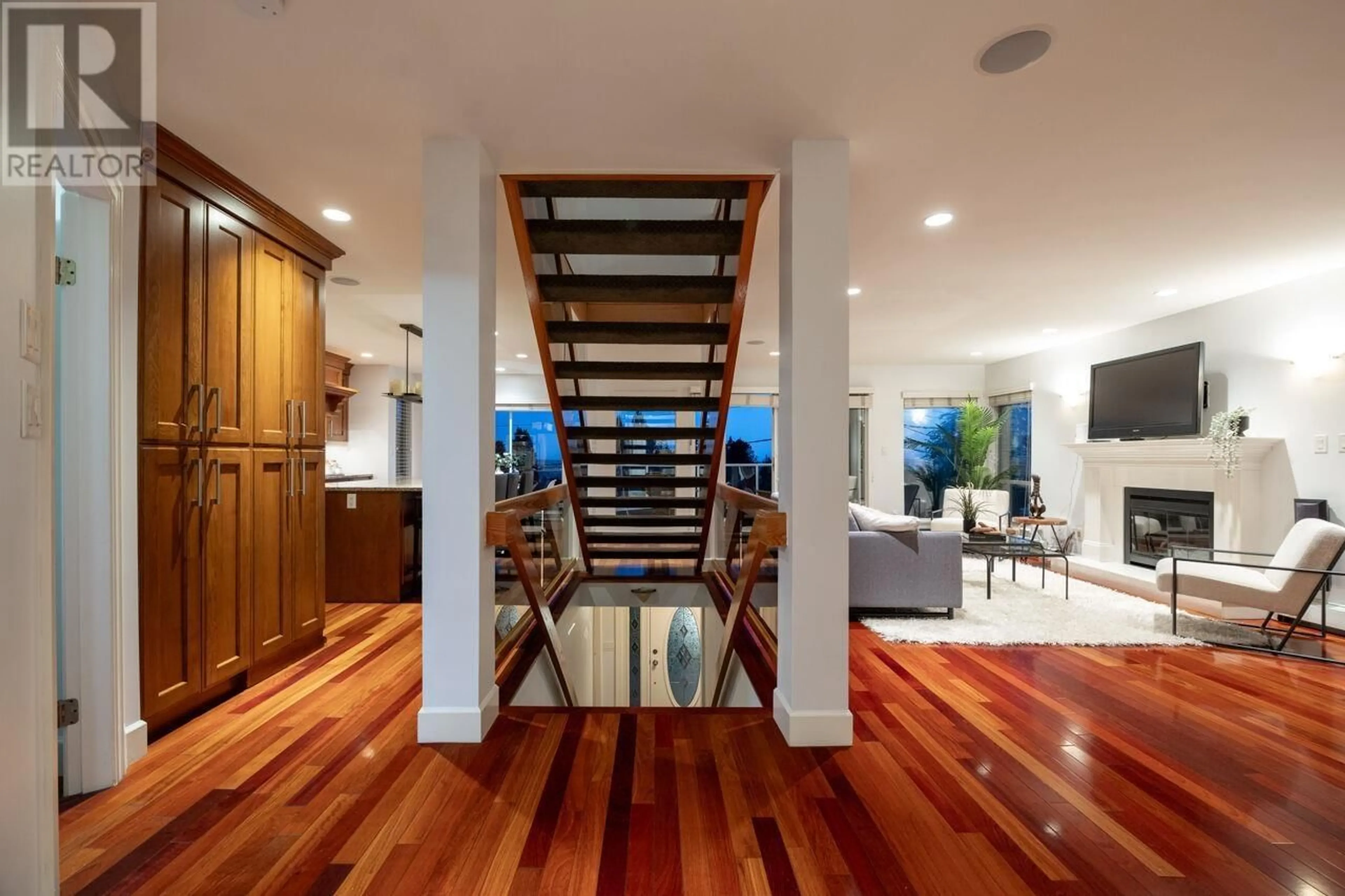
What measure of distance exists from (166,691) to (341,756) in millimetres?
796

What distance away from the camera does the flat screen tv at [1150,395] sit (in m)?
4.63

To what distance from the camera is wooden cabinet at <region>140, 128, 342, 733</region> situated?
2156 millimetres

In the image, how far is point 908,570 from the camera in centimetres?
395

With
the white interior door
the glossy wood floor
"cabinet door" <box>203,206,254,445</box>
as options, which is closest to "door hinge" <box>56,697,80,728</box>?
the white interior door

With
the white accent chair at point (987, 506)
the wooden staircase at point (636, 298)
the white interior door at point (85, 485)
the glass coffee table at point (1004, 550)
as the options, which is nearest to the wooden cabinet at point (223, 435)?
the white interior door at point (85, 485)

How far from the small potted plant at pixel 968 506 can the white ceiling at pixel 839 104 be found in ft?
11.4

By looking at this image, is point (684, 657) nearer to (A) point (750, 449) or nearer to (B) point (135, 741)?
(A) point (750, 449)

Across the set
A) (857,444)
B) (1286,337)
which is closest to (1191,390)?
(1286,337)

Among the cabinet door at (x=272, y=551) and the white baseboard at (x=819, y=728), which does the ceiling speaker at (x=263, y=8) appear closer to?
the cabinet door at (x=272, y=551)

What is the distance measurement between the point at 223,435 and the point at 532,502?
138 centimetres

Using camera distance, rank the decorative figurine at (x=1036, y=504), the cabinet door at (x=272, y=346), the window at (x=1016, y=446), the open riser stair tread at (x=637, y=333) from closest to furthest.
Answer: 1. the cabinet door at (x=272, y=346)
2. the open riser stair tread at (x=637, y=333)
3. the decorative figurine at (x=1036, y=504)
4. the window at (x=1016, y=446)

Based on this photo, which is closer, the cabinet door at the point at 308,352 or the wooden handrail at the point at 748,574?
the wooden handrail at the point at 748,574

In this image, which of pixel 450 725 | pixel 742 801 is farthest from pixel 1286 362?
pixel 450 725

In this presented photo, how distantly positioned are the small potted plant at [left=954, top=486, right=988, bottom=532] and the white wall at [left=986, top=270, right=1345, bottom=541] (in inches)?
82.1
